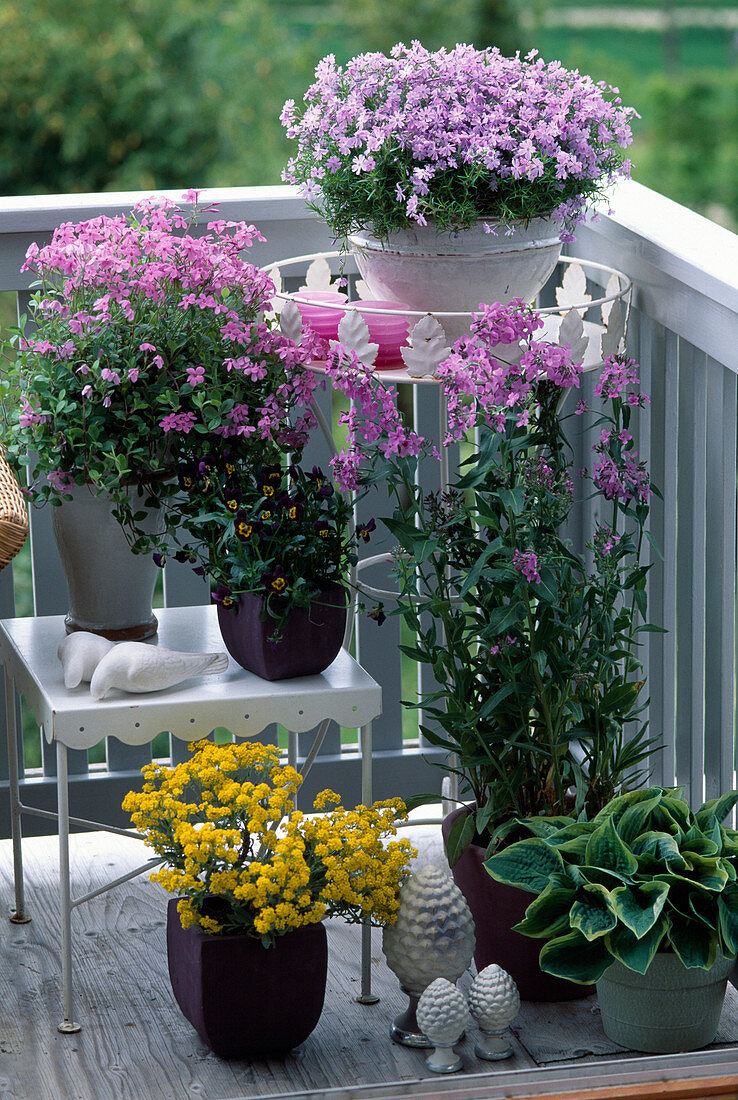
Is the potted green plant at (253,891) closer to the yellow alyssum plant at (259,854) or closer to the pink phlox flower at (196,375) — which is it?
the yellow alyssum plant at (259,854)

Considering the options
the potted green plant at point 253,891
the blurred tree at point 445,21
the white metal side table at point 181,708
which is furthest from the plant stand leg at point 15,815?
the blurred tree at point 445,21

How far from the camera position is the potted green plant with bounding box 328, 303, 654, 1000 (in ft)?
6.69

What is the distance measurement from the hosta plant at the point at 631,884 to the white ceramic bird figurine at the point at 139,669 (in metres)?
0.50

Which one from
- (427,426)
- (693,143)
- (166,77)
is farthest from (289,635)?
(693,143)

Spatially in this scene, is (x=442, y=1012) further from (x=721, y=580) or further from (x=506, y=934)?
(x=721, y=580)

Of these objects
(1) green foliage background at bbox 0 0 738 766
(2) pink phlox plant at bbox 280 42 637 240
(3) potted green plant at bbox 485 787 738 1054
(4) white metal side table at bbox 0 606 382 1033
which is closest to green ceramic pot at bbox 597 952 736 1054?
(3) potted green plant at bbox 485 787 738 1054

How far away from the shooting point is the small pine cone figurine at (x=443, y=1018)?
6.80 feet

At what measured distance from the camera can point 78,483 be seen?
2.16m

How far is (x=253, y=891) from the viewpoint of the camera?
1.99m

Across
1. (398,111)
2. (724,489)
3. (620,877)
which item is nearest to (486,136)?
(398,111)

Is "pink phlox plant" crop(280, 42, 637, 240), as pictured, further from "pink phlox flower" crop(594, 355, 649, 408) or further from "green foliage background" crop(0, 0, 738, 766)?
"green foliage background" crop(0, 0, 738, 766)

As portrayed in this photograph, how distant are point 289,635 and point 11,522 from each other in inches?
16.4

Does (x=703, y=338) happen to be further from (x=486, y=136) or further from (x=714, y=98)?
(x=714, y=98)

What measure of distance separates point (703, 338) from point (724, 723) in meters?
0.57
